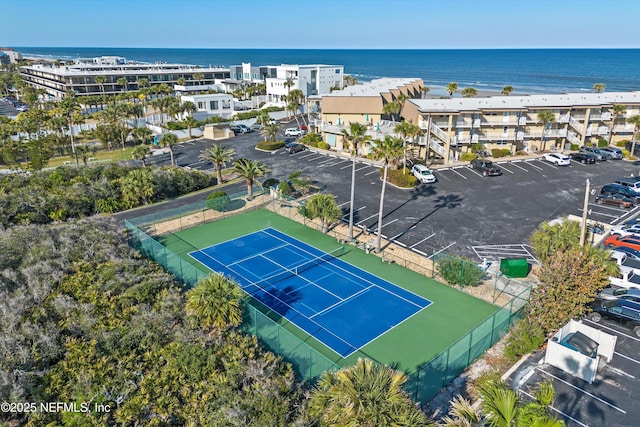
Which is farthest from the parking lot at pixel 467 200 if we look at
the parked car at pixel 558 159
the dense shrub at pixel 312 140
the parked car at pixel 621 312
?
the parked car at pixel 621 312

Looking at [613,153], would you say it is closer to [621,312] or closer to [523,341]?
[621,312]

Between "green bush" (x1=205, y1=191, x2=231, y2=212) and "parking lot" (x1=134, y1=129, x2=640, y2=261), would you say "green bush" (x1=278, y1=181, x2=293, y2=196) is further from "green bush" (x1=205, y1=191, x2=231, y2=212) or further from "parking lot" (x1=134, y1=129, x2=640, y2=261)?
"green bush" (x1=205, y1=191, x2=231, y2=212)

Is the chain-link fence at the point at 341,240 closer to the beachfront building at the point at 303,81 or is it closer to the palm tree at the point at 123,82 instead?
the beachfront building at the point at 303,81

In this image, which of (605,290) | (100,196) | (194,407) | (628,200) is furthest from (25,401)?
(628,200)

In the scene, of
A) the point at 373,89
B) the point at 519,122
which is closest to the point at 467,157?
the point at 519,122

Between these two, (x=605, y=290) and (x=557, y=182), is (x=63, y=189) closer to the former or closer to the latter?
(x=605, y=290)

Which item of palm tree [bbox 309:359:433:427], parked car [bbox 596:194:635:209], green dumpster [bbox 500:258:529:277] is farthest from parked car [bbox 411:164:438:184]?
palm tree [bbox 309:359:433:427]
